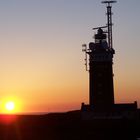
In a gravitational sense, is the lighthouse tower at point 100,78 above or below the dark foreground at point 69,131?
above

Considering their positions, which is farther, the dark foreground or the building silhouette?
the building silhouette

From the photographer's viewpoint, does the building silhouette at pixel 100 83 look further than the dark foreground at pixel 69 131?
Yes

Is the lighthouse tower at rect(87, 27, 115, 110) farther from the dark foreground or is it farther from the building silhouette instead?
the dark foreground

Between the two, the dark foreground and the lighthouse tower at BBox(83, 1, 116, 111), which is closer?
the dark foreground

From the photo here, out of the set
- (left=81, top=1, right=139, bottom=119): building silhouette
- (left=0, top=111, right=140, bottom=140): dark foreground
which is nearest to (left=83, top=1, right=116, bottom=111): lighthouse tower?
(left=81, top=1, right=139, bottom=119): building silhouette

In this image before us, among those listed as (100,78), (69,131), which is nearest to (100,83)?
(100,78)

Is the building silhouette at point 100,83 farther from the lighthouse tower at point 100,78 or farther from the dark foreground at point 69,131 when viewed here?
the dark foreground at point 69,131

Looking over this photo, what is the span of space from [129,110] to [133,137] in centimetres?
2637

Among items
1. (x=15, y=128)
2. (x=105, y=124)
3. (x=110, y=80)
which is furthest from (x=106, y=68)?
(x=15, y=128)

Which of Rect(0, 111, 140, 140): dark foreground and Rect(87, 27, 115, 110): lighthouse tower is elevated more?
Rect(87, 27, 115, 110): lighthouse tower

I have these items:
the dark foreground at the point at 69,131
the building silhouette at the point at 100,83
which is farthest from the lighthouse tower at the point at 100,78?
the dark foreground at the point at 69,131

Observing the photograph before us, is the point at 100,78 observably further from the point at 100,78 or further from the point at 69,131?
the point at 69,131

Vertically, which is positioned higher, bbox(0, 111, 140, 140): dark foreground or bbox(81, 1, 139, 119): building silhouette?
bbox(81, 1, 139, 119): building silhouette

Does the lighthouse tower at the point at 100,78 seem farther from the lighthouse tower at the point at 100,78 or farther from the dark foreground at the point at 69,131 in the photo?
the dark foreground at the point at 69,131
